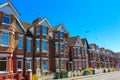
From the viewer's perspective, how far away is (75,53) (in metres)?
47.7

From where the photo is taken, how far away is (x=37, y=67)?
34625mm

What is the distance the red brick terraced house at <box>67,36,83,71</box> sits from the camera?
46.6 meters

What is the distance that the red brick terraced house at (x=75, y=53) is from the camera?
153ft

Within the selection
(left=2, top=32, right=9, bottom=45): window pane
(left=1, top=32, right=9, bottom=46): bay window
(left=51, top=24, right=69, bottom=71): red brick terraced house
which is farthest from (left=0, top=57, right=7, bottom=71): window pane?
(left=51, top=24, right=69, bottom=71): red brick terraced house

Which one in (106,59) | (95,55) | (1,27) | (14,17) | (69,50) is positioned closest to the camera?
(1,27)

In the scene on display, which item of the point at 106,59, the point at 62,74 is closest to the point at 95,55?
the point at 106,59

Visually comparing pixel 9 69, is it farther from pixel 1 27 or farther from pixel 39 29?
pixel 39 29

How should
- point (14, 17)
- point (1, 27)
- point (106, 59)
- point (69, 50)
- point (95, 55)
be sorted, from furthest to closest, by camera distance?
point (106, 59), point (95, 55), point (69, 50), point (14, 17), point (1, 27)

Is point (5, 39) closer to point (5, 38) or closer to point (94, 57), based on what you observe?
point (5, 38)

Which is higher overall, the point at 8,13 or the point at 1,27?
the point at 8,13

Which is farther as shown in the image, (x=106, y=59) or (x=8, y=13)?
(x=106, y=59)

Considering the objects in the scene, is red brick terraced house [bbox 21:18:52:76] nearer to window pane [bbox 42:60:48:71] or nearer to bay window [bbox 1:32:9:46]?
window pane [bbox 42:60:48:71]

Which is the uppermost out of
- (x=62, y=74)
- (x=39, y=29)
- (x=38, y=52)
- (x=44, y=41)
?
(x=39, y=29)

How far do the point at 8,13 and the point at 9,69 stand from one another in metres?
8.80
